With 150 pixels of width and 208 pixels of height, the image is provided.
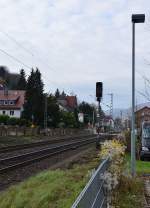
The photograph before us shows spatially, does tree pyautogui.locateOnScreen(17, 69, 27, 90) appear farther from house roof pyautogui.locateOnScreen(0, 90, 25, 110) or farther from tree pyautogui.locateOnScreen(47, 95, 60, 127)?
tree pyautogui.locateOnScreen(47, 95, 60, 127)

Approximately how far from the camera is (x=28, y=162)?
26.9 metres

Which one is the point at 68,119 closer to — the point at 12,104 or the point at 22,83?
the point at 12,104

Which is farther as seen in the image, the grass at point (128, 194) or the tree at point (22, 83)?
the tree at point (22, 83)

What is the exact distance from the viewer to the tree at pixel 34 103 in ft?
331

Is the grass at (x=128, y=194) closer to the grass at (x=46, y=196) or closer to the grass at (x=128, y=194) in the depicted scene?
the grass at (x=128, y=194)

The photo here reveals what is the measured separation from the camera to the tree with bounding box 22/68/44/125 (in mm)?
100775

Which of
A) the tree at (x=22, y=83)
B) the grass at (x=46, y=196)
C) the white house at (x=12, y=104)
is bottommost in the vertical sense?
the grass at (x=46, y=196)

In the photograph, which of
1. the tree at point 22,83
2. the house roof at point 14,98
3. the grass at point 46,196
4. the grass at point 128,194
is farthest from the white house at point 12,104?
the grass at point 128,194

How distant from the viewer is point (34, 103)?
332 ft

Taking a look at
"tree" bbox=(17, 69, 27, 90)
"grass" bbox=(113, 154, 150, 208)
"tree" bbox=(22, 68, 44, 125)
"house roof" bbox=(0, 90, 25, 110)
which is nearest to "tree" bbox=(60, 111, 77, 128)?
"house roof" bbox=(0, 90, 25, 110)

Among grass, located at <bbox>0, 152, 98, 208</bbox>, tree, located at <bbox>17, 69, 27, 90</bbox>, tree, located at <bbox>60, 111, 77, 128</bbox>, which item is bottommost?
grass, located at <bbox>0, 152, 98, 208</bbox>

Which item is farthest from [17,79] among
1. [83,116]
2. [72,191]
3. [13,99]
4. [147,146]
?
[72,191]

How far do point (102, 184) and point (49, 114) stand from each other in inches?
3767

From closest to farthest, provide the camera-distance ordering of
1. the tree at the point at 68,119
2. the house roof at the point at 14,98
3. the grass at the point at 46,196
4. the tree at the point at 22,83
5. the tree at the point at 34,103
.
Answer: the grass at the point at 46,196 → the tree at the point at 34,103 → the tree at the point at 68,119 → the house roof at the point at 14,98 → the tree at the point at 22,83
